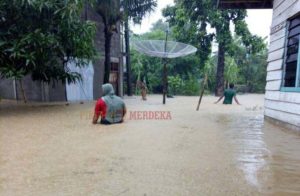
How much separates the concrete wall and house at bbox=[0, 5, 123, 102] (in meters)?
8.01

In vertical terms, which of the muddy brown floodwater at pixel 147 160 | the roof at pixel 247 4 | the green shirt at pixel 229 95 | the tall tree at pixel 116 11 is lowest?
the muddy brown floodwater at pixel 147 160

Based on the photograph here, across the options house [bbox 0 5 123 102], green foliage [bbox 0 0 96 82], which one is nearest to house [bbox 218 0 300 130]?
green foliage [bbox 0 0 96 82]

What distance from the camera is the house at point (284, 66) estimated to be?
6.92 metres

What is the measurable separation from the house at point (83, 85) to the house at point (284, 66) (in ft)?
26.4

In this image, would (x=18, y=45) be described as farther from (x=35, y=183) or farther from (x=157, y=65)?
(x=157, y=65)

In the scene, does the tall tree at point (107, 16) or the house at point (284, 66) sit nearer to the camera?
the house at point (284, 66)

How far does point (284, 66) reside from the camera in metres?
7.68

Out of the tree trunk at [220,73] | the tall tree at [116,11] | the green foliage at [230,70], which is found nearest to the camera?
the tall tree at [116,11]

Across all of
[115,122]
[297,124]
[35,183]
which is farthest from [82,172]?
[297,124]

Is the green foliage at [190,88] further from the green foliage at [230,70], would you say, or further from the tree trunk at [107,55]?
the tree trunk at [107,55]

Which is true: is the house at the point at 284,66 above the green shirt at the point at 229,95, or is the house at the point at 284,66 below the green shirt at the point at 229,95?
above

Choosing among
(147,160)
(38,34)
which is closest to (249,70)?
(38,34)

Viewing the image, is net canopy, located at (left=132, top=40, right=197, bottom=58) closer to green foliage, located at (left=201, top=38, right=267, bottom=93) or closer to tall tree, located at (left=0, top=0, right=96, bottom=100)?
tall tree, located at (left=0, top=0, right=96, bottom=100)

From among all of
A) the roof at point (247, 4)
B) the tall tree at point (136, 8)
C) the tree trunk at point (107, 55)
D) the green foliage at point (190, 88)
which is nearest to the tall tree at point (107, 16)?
the tree trunk at point (107, 55)
